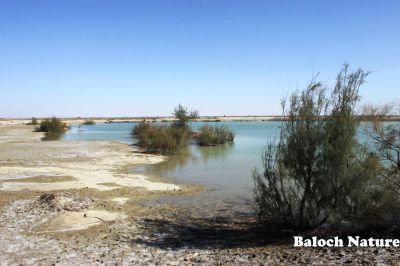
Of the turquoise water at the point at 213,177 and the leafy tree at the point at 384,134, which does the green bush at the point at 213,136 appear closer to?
the turquoise water at the point at 213,177

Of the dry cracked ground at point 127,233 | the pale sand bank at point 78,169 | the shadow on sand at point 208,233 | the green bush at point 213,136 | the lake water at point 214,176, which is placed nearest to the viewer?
the dry cracked ground at point 127,233

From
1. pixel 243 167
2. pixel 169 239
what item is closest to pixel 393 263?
pixel 169 239

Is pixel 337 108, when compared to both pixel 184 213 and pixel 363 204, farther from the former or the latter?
pixel 184 213

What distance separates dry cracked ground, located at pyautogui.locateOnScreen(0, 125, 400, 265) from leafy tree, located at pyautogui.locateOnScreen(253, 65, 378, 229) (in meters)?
0.72

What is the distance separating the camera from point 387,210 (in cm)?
792

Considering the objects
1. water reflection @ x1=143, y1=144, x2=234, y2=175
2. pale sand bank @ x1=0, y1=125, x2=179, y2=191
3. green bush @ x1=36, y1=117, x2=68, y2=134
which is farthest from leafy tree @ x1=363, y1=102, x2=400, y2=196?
green bush @ x1=36, y1=117, x2=68, y2=134

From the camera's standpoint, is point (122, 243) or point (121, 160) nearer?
point (122, 243)

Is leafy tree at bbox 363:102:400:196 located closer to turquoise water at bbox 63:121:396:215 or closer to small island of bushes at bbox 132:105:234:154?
turquoise water at bbox 63:121:396:215

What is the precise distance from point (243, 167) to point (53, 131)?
38789 millimetres

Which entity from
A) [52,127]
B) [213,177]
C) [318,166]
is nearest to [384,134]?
[318,166]

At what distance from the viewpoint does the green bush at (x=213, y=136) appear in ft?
123

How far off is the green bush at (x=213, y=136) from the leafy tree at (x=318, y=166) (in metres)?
27.9

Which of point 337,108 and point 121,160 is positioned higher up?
point 337,108

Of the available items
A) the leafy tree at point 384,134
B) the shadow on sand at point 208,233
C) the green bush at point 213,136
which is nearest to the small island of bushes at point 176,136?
the green bush at point 213,136
